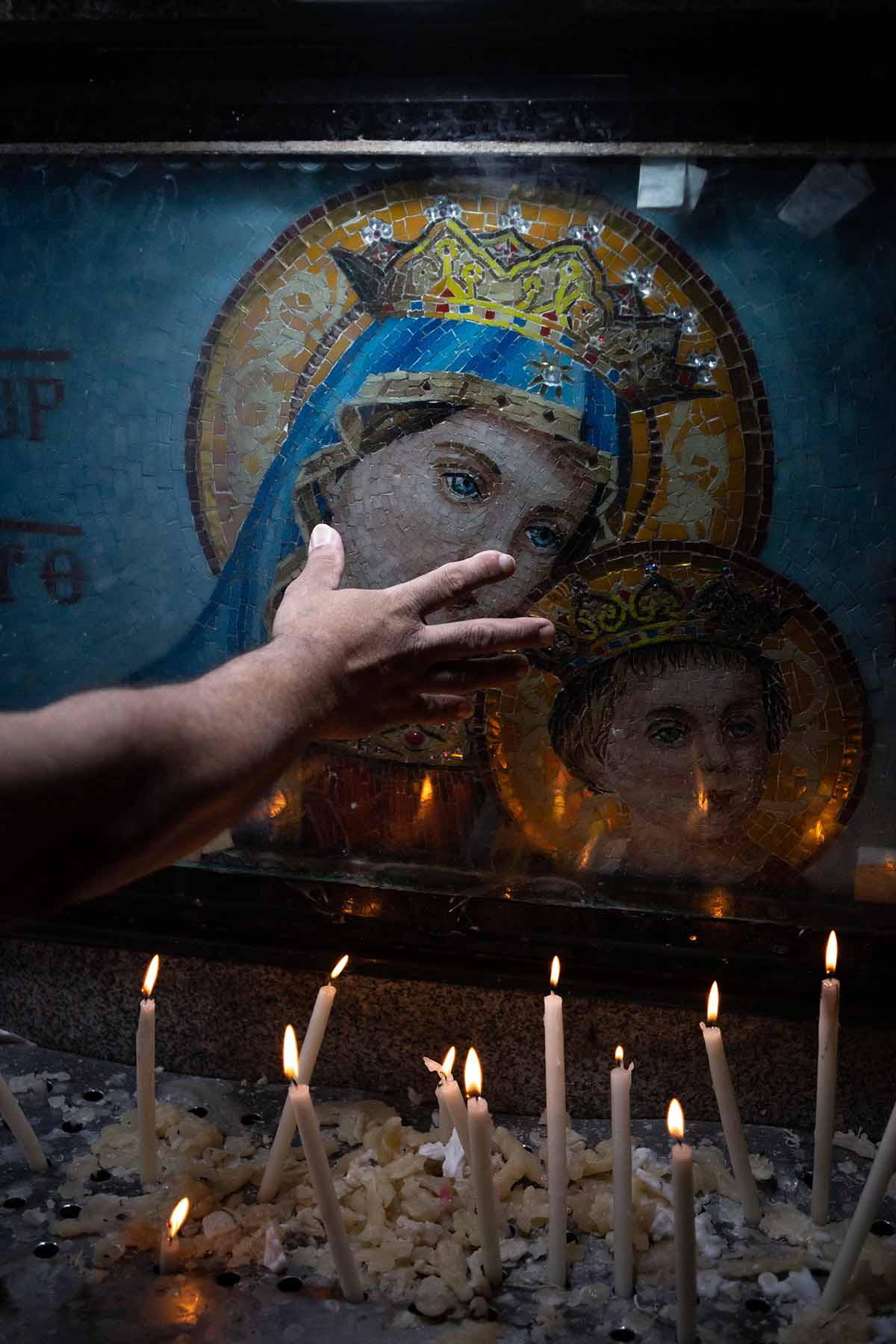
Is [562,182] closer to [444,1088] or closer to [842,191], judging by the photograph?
[842,191]

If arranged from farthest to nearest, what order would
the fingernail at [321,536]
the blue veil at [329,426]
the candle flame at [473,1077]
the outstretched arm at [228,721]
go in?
1. the blue veil at [329,426]
2. the fingernail at [321,536]
3. the candle flame at [473,1077]
4. the outstretched arm at [228,721]

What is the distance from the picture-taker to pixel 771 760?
5.60ft

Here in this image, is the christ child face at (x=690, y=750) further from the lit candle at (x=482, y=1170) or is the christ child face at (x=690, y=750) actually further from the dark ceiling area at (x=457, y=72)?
the dark ceiling area at (x=457, y=72)

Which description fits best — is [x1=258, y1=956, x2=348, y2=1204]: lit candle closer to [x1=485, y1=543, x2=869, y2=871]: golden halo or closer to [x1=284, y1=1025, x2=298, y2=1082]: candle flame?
[x1=284, y1=1025, x2=298, y2=1082]: candle flame

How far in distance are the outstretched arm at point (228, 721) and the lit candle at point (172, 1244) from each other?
1.88 feet

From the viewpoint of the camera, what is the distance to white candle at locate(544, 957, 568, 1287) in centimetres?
144

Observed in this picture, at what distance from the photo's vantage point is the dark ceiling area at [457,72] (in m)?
1.50

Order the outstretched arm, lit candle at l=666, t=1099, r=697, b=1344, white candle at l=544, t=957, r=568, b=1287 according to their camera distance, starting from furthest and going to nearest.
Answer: white candle at l=544, t=957, r=568, b=1287
lit candle at l=666, t=1099, r=697, b=1344
the outstretched arm

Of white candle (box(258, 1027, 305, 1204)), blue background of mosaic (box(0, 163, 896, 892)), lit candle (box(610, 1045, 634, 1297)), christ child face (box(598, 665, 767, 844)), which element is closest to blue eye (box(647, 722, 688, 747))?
christ child face (box(598, 665, 767, 844))

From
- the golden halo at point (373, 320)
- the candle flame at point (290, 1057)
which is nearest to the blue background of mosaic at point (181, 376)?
the golden halo at point (373, 320)

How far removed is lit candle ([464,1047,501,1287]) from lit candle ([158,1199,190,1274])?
370mm

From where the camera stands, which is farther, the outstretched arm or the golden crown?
the golden crown

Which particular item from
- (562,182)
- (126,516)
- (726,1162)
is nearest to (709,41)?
(562,182)

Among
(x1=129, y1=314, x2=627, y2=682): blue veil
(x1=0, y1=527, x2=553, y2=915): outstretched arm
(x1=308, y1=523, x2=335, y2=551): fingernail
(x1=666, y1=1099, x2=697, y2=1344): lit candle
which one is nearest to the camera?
(x1=0, y1=527, x2=553, y2=915): outstretched arm
